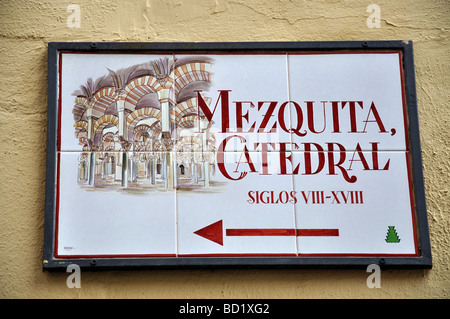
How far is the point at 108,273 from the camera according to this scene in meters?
2.58

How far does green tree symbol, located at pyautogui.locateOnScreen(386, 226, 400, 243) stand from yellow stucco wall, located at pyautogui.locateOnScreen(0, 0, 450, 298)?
0.14m

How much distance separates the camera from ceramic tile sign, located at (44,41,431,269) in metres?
2.58

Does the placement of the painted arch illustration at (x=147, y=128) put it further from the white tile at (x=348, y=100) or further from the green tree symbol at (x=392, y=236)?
the green tree symbol at (x=392, y=236)

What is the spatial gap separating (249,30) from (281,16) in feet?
0.59

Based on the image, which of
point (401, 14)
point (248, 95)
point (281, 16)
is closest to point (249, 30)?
point (281, 16)

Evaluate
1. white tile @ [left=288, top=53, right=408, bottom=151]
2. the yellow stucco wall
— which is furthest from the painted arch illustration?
white tile @ [left=288, top=53, right=408, bottom=151]

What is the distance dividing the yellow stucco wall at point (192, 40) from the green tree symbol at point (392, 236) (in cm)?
14

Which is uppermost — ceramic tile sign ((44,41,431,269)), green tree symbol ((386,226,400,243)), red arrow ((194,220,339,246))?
ceramic tile sign ((44,41,431,269))

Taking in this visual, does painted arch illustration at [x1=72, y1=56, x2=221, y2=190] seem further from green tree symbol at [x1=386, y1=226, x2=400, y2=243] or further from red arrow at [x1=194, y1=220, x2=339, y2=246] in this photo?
green tree symbol at [x1=386, y1=226, x2=400, y2=243]

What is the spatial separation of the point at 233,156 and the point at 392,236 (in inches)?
31.8

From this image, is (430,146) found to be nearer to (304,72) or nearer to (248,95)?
(304,72)

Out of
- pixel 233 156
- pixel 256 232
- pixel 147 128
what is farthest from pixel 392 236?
pixel 147 128

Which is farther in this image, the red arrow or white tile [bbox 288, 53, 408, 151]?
white tile [bbox 288, 53, 408, 151]

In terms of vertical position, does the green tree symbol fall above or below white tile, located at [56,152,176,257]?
below
